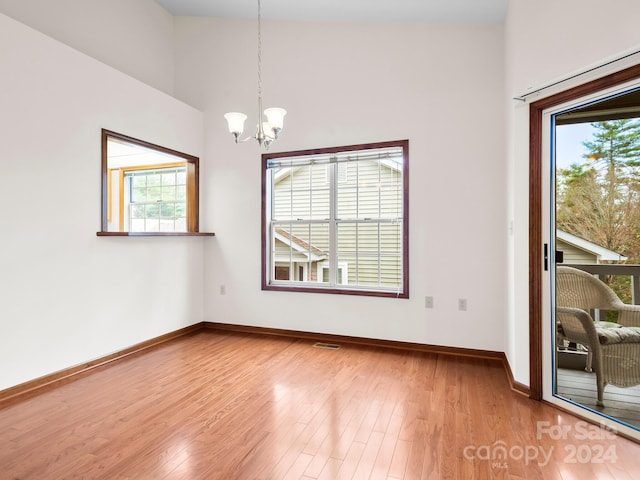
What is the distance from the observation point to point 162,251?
4078 millimetres

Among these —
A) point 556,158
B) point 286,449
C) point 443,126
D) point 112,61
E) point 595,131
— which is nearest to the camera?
point 286,449

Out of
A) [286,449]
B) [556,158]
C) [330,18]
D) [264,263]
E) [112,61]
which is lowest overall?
[286,449]

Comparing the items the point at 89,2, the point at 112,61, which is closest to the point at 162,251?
the point at 112,61

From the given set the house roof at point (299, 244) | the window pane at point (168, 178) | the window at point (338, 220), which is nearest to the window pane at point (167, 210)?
the window pane at point (168, 178)

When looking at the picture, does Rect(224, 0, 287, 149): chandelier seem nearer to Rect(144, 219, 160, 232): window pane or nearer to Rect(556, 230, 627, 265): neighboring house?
Rect(556, 230, 627, 265): neighboring house

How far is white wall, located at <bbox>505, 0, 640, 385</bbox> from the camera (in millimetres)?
1997

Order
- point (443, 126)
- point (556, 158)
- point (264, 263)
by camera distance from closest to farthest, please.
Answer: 1. point (556, 158)
2. point (443, 126)
3. point (264, 263)

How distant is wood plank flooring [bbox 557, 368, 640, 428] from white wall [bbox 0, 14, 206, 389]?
151 inches

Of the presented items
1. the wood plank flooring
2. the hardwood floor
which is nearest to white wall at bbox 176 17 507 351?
the hardwood floor

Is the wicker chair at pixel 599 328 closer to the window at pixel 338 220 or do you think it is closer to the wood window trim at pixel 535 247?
the wood window trim at pixel 535 247

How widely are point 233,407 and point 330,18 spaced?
13.1 ft

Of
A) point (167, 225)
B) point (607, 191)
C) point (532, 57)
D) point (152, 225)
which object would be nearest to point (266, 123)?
point (532, 57)

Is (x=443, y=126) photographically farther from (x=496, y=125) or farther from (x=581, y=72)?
(x=581, y=72)

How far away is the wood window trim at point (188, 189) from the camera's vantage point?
11.0ft
